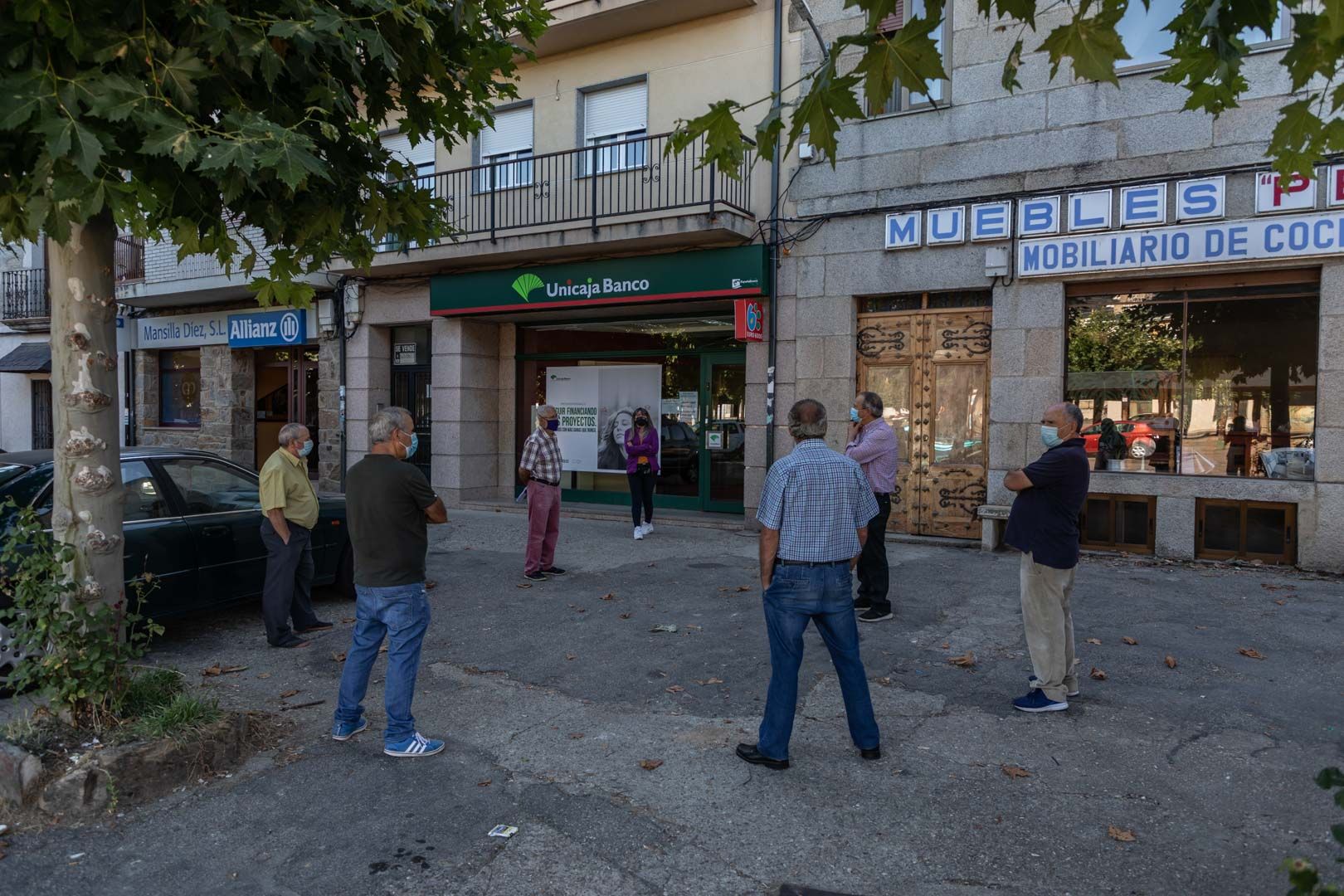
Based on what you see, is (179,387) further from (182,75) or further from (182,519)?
(182,75)

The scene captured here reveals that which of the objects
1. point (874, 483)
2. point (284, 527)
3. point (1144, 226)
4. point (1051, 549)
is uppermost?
point (1144, 226)

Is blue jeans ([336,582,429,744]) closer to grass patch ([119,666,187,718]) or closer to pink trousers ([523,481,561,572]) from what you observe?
grass patch ([119,666,187,718])

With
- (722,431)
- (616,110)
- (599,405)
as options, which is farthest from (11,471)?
(616,110)

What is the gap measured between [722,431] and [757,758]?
30.1 feet

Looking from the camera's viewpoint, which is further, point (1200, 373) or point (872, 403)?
point (1200, 373)

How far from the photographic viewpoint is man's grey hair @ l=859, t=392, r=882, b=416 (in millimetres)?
7266

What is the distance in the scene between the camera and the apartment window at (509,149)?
45.8 ft

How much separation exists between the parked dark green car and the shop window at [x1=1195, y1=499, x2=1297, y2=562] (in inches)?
356

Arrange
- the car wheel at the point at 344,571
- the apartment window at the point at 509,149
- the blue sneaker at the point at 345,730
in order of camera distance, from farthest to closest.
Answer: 1. the apartment window at the point at 509,149
2. the car wheel at the point at 344,571
3. the blue sneaker at the point at 345,730

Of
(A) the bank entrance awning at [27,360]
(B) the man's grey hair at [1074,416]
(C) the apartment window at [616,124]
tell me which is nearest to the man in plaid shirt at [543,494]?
(B) the man's grey hair at [1074,416]

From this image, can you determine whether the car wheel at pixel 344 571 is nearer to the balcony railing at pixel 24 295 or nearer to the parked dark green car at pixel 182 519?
the parked dark green car at pixel 182 519

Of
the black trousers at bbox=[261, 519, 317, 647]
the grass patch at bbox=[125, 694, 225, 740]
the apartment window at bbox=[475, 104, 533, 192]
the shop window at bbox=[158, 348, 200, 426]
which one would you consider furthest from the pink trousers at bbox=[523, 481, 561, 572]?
the shop window at bbox=[158, 348, 200, 426]

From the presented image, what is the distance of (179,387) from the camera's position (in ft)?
61.6

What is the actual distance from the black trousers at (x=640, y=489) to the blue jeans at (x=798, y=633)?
713cm
